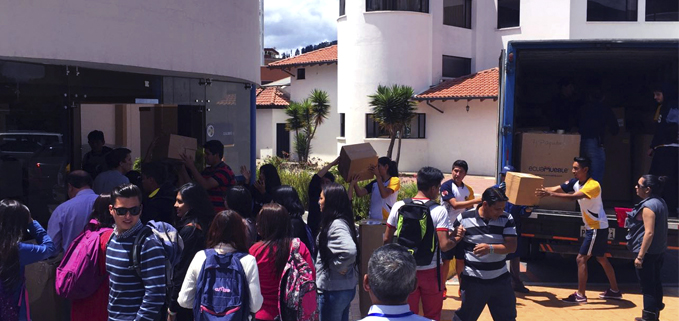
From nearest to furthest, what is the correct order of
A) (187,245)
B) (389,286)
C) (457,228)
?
(389,286) < (187,245) < (457,228)

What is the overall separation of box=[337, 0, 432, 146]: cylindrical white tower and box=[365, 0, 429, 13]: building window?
0.78 ft

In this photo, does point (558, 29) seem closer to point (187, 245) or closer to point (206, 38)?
point (206, 38)

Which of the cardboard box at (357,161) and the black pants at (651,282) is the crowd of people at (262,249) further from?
the cardboard box at (357,161)

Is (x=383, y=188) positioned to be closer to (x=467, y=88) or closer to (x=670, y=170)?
(x=670, y=170)

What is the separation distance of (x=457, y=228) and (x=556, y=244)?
10.0 feet

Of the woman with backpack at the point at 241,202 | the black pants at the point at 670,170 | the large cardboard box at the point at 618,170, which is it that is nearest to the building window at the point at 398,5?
the large cardboard box at the point at 618,170

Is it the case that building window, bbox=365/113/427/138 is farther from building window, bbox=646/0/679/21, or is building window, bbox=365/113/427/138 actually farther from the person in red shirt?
the person in red shirt

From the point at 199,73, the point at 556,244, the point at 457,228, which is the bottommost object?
the point at 556,244

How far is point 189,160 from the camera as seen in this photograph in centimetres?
764

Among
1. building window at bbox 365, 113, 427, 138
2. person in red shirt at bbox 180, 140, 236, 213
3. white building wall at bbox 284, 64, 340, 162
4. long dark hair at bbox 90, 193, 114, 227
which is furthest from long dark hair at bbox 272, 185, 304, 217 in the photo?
white building wall at bbox 284, 64, 340, 162

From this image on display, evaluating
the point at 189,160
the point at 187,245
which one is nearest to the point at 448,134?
the point at 189,160

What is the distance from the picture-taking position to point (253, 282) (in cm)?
399

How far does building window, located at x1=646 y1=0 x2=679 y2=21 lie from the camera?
952 inches

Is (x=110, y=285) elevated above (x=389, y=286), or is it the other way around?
(x=389, y=286)
